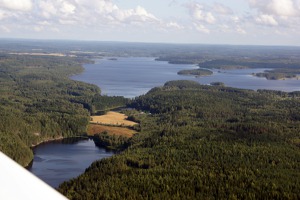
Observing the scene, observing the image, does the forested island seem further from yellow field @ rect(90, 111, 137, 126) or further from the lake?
the lake

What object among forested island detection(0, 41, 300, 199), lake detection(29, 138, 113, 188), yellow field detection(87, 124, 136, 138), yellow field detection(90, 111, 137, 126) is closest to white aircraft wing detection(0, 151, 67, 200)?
forested island detection(0, 41, 300, 199)

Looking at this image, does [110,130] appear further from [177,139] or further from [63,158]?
[63,158]

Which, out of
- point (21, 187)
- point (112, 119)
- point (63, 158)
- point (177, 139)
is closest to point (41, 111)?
point (112, 119)

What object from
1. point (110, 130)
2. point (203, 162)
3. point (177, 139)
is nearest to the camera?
point (203, 162)

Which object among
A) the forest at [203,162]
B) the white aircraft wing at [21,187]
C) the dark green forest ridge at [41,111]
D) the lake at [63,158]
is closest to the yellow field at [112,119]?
the dark green forest ridge at [41,111]

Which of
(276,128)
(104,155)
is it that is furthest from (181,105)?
(104,155)

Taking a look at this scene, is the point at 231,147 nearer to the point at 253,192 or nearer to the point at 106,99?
the point at 253,192

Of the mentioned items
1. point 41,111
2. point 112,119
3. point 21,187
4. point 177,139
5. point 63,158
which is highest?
point 21,187
